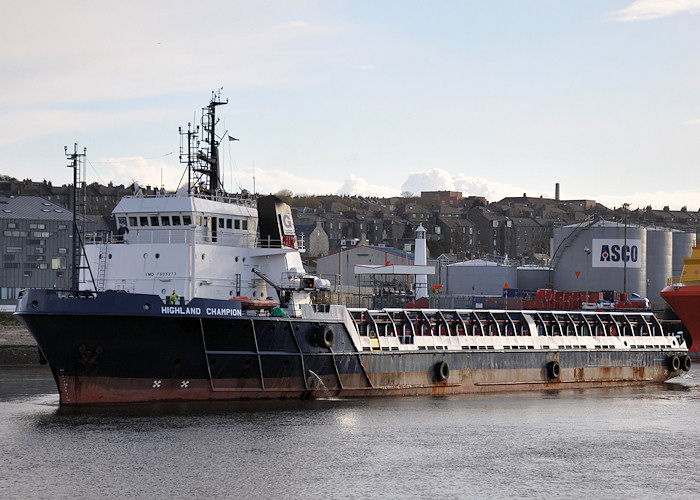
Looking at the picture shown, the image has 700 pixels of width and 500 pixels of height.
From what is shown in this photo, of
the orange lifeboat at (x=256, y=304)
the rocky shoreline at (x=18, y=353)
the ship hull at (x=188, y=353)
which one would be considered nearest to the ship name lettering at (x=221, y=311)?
the ship hull at (x=188, y=353)

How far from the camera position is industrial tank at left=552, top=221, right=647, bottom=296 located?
8075 cm

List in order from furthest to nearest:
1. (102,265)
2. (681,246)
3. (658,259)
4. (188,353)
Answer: (681,246) → (658,259) → (102,265) → (188,353)

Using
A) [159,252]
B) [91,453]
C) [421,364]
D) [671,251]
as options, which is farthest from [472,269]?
[91,453]

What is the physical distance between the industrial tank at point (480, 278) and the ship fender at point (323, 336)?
50.2 m

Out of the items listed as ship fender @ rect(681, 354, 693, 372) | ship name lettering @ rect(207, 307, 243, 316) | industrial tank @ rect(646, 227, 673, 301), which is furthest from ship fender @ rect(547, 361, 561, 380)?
industrial tank @ rect(646, 227, 673, 301)

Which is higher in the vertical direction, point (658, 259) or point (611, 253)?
point (611, 253)

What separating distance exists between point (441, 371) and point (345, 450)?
1224 cm

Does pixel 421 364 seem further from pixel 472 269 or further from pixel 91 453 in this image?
pixel 472 269

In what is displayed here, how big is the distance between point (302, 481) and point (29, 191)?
354 feet

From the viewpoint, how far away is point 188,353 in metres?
33.3

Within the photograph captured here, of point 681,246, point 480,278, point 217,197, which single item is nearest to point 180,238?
point 217,197

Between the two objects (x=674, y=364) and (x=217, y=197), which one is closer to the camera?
(x=217, y=197)

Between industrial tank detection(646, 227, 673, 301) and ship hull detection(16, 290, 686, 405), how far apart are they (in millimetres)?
51424

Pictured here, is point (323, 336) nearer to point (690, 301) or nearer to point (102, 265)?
point (102, 265)
